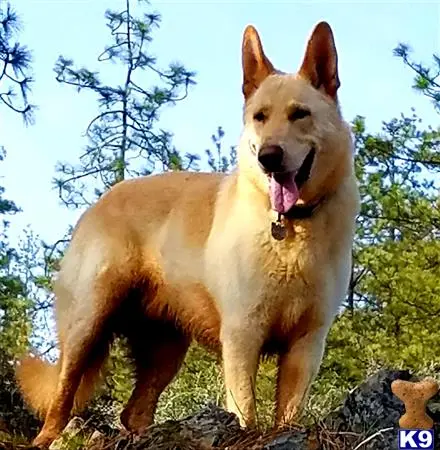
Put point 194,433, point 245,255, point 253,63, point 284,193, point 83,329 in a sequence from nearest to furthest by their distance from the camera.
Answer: point 194,433, point 284,193, point 245,255, point 253,63, point 83,329

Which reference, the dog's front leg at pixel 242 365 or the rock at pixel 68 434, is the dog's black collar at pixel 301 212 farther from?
the rock at pixel 68 434

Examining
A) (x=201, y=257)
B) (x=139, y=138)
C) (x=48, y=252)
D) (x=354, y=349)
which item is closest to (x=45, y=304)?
(x=48, y=252)

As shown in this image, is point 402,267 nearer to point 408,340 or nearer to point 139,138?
point 408,340

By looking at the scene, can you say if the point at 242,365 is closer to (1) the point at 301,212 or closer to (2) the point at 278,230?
(2) the point at 278,230

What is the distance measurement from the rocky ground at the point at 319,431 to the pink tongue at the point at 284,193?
1.13 metres

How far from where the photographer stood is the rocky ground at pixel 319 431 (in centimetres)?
335

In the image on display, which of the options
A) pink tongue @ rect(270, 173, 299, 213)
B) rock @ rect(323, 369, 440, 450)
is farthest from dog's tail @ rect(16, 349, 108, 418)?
rock @ rect(323, 369, 440, 450)

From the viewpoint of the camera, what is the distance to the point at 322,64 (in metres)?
4.79

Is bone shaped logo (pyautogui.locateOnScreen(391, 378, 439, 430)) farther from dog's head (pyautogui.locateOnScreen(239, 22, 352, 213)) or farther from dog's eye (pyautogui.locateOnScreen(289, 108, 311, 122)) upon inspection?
dog's eye (pyautogui.locateOnScreen(289, 108, 311, 122))

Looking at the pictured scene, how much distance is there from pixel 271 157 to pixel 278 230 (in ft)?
1.36

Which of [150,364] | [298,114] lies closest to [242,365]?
[298,114]

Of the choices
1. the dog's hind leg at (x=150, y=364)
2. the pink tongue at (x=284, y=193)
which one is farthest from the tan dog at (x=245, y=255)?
the dog's hind leg at (x=150, y=364)

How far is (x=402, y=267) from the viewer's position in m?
9.40

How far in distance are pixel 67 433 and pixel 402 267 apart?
222 inches
